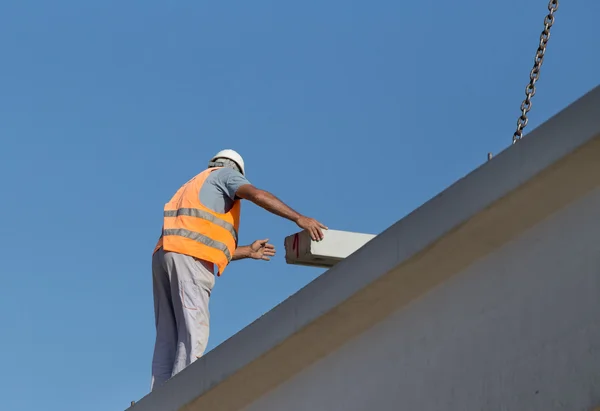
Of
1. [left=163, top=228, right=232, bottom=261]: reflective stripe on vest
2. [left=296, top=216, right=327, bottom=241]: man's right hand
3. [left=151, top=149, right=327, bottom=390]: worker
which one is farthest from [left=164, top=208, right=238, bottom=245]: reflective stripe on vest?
[left=296, top=216, right=327, bottom=241]: man's right hand

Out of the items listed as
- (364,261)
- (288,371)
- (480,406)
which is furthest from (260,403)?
(480,406)

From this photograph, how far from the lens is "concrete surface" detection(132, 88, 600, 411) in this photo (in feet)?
15.1

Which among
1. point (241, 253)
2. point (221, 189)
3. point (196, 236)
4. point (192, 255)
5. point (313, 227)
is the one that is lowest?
point (313, 227)

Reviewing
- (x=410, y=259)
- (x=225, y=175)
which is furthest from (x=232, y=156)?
(x=410, y=259)

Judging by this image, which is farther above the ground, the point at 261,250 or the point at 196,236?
the point at 261,250

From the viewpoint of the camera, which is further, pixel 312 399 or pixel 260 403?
pixel 260 403

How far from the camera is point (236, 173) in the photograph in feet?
26.3

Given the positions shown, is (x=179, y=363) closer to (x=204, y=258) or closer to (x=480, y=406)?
(x=204, y=258)

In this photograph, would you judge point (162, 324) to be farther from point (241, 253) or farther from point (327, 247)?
point (327, 247)

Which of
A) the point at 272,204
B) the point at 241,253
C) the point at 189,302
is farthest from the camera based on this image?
the point at 241,253

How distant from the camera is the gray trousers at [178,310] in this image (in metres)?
7.65

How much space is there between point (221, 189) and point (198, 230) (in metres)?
0.35

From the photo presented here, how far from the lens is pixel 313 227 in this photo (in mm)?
7191

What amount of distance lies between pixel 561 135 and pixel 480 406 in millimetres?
1198
